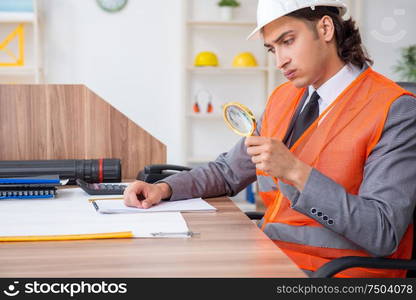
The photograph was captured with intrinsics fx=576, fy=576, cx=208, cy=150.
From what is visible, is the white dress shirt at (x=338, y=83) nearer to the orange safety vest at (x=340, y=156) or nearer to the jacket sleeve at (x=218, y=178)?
the orange safety vest at (x=340, y=156)

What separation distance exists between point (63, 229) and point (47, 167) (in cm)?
73

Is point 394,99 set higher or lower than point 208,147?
higher

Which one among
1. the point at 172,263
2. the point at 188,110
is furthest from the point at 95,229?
the point at 188,110

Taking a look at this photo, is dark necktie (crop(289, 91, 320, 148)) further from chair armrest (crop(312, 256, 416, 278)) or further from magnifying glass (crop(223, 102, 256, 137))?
chair armrest (crop(312, 256, 416, 278))

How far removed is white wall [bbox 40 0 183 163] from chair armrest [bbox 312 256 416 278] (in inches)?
148

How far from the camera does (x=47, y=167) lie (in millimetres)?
1896

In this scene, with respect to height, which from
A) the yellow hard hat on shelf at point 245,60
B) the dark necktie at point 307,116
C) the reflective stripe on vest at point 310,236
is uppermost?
the yellow hard hat on shelf at point 245,60

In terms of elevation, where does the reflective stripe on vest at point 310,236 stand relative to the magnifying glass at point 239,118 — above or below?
below

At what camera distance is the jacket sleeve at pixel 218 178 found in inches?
64.6

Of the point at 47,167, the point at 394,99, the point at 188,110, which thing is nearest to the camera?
the point at 394,99

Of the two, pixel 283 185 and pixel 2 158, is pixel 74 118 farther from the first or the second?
pixel 283 185

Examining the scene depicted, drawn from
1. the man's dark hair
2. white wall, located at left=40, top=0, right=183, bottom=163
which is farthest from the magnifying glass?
white wall, located at left=40, top=0, right=183, bottom=163

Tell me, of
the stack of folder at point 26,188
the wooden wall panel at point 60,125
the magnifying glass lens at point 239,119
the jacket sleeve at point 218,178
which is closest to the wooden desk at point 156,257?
the magnifying glass lens at point 239,119

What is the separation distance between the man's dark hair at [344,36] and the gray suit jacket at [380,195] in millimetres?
222
